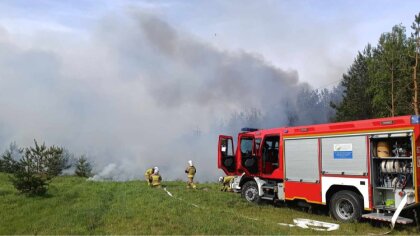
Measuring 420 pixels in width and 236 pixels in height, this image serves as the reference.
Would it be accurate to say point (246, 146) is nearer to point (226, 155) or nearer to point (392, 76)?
point (226, 155)

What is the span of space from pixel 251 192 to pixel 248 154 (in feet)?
5.15

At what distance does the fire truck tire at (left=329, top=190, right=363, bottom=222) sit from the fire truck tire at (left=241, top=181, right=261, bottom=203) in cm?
355

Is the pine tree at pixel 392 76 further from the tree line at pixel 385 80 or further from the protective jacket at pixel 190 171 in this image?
the protective jacket at pixel 190 171

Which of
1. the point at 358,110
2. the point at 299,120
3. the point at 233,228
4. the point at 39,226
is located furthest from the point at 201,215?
the point at 299,120

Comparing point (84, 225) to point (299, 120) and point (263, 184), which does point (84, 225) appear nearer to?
point (263, 184)

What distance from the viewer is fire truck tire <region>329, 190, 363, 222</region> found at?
12.3 meters

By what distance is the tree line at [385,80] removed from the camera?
3784 cm

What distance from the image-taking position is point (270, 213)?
1377 cm

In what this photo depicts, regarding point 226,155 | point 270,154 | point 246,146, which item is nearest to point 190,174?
point 226,155

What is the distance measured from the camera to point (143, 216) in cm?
1156

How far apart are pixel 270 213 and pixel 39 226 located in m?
6.76

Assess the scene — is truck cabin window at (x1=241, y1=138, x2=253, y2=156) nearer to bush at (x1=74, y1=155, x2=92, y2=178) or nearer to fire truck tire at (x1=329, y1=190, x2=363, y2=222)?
fire truck tire at (x1=329, y1=190, x2=363, y2=222)

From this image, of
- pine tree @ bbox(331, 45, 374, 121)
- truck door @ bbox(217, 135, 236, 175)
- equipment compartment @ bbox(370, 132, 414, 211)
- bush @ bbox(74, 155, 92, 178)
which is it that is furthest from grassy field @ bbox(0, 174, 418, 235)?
pine tree @ bbox(331, 45, 374, 121)

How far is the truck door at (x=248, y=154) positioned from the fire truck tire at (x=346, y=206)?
4057 millimetres
